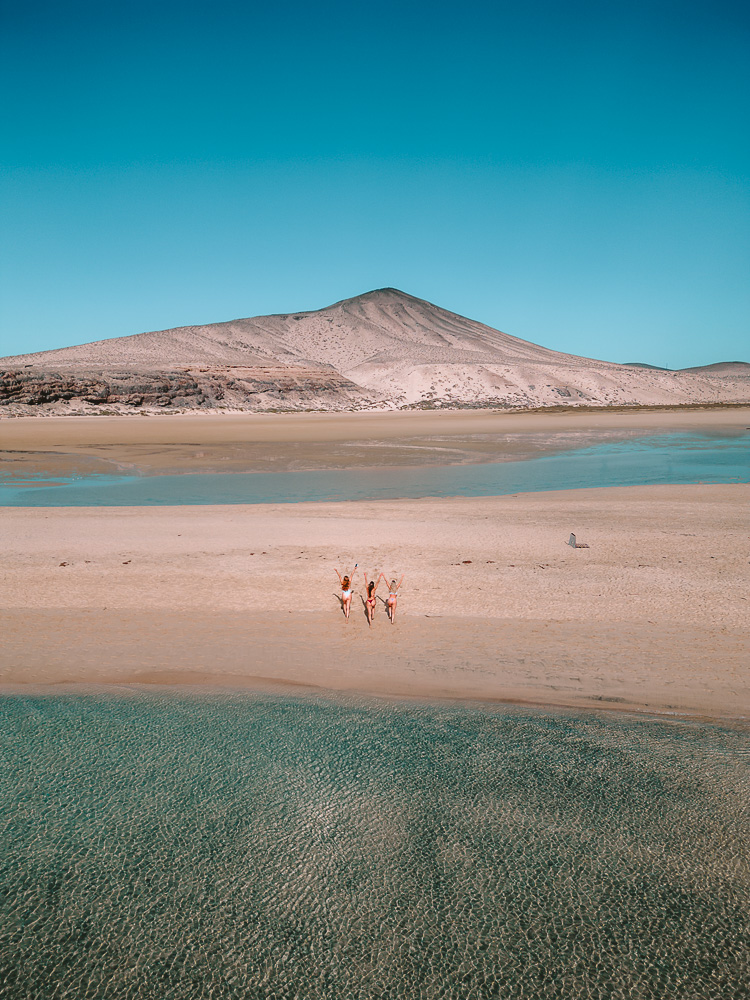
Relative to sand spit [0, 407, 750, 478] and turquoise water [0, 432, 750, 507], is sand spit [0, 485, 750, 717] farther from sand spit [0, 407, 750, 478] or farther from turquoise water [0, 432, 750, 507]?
sand spit [0, 407, 750, 478]

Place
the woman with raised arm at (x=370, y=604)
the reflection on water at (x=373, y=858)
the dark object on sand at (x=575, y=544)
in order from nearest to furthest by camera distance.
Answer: the reflection on water at (x=373, y=858) → the woman with raised arm at (x=370, y=604) → the dark object on sand at (x=575, y=544)

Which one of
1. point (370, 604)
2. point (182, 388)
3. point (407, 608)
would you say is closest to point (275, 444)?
point (407, 608)

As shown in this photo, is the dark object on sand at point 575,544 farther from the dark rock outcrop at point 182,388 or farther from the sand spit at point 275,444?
the dark rock outcrop at point 182,388

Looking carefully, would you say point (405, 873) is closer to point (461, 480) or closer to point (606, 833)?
point (606, 833)

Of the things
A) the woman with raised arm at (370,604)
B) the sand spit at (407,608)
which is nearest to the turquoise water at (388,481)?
the sand spit at (407,608)

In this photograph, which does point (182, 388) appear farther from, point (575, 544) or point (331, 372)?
point (575, 544)

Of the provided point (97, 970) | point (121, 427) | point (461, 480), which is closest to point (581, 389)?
point (121, 427)
